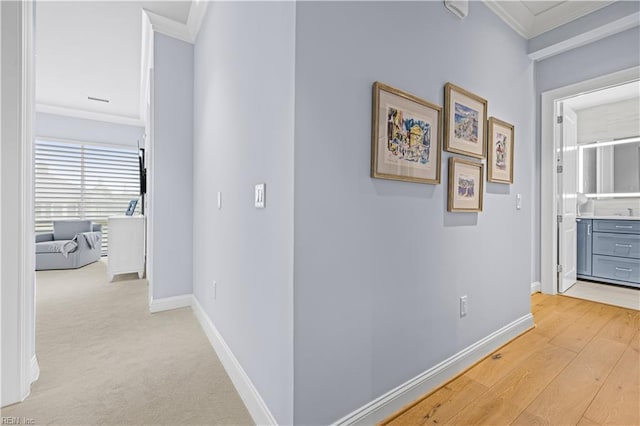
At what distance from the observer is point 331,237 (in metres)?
1.17

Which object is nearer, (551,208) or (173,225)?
(173,225)

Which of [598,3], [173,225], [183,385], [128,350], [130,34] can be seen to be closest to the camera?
[183,385]

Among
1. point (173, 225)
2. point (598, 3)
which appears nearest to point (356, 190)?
point (173, 225)

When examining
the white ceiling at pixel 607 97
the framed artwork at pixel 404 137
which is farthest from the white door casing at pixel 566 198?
the framed artwork at pixel 404 137

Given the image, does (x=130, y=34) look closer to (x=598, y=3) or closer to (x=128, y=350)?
(x=128, y=350)

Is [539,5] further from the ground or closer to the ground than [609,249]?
further from the ground

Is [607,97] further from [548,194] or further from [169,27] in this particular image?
[169,27]

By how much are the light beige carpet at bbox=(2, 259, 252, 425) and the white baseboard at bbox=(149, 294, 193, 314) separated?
0.08 metres

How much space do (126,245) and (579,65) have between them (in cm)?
570

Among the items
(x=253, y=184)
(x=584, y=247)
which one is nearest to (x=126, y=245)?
(x=253, y=184)

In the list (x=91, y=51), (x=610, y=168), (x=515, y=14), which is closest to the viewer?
(x=515, y=14)

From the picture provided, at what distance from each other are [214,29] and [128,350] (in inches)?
96.1

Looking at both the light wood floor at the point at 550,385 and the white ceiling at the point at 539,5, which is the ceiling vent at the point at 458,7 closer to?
the white ceiling at the point at 539,5

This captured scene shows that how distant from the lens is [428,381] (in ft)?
5.08
